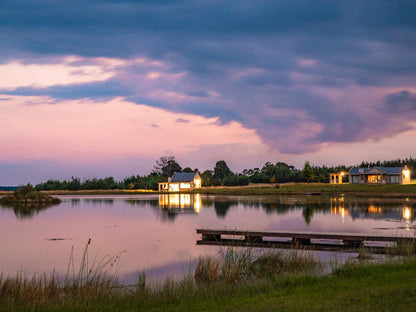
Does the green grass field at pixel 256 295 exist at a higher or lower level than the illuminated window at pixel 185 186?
lower

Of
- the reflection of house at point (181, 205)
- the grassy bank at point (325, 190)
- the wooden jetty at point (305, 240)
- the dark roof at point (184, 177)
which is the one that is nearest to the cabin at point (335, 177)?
the grassy bank at point (325, 190)

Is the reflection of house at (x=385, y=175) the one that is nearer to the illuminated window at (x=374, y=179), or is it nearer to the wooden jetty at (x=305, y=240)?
the illuminated window at (x=374, y=179)

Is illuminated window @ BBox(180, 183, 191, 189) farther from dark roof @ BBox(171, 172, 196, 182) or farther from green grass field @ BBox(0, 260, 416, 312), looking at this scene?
green grass field @ BBox(0, 260, 416, 312)

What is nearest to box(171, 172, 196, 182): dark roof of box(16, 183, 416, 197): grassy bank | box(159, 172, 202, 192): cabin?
box(159, 172, 202, 192): cabin

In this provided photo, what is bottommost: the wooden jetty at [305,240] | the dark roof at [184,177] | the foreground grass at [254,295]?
the wooden jetty at [305,240]

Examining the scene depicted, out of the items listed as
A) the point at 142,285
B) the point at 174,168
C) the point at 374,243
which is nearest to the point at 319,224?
the point at 374,243

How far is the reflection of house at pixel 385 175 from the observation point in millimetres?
84625

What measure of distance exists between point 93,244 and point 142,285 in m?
13.2

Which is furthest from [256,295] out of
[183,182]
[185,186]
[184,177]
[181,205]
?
[184,177]

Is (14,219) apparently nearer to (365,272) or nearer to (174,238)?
(174,238)

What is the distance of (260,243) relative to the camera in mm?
22781

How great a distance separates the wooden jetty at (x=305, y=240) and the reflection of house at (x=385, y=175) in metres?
67.6

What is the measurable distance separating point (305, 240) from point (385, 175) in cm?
7004

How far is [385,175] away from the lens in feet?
282
